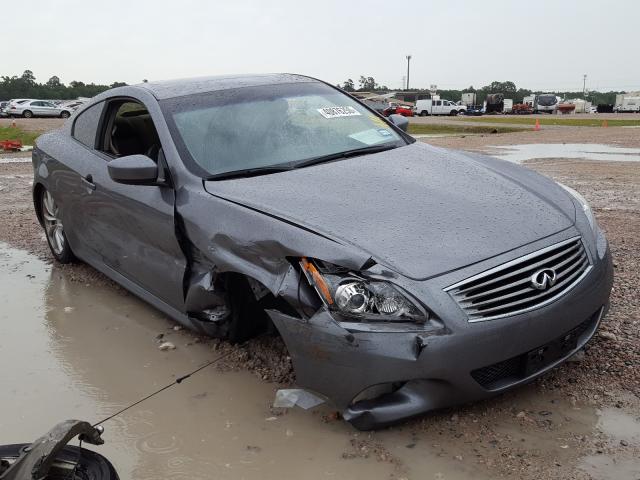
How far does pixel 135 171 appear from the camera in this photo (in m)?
3.42

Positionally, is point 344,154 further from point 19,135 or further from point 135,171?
point 19,135

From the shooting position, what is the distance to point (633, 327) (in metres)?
3.54

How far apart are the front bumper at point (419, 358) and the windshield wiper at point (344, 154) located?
1.10 m

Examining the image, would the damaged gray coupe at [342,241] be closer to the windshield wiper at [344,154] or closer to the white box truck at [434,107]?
the windshield wiper at [344,154]

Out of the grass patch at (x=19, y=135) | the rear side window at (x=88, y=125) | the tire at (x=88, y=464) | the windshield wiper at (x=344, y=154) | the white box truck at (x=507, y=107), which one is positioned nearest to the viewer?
the tire at (x=88, y=464)

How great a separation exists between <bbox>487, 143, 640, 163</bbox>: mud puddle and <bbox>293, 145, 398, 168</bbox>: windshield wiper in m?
8.29

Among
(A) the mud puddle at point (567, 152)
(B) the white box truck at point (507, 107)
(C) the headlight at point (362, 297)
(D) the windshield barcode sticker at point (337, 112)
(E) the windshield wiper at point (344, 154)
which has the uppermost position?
(D) the windshield barcode sticker at point (337, 112)

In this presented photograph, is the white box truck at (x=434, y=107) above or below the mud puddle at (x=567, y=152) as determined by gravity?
below

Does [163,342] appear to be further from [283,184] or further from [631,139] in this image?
[631,139]

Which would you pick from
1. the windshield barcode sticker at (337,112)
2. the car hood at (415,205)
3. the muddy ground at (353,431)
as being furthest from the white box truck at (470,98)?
the car hood at (415,205)

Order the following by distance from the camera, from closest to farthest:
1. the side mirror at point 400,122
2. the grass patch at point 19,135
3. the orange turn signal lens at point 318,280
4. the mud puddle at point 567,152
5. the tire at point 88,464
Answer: the tire at point 88,464, the orange turn signal lens at point 318,280, the side mirror at point 400,122, the mud puddle at point 567,152, the grass patch at point 19,135

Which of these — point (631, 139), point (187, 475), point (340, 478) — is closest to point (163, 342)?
point (187, 475)

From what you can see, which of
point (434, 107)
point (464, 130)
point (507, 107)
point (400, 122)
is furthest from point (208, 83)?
point (507, 107)

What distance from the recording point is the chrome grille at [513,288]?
8.10 ft
